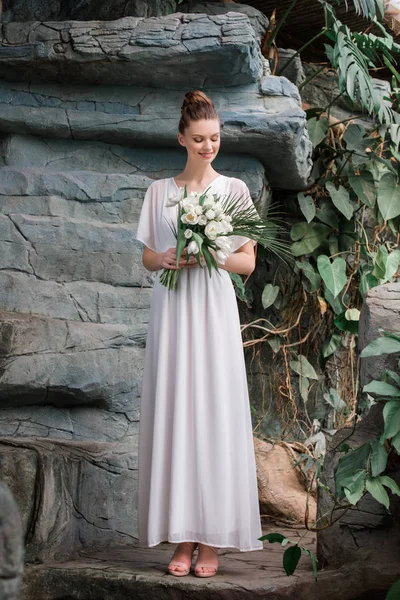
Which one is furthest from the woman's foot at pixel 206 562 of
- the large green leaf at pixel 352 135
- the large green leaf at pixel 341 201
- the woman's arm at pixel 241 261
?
the large green leaf at pixel 352 135

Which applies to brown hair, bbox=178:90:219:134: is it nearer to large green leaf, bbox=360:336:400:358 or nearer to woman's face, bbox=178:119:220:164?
woman's face, bbox=178:119:220:164

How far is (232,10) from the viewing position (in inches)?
234

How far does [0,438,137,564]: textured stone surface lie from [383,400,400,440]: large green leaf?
1.75 m

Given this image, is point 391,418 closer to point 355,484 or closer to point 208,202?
point 355,484

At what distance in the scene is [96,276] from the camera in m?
5.27

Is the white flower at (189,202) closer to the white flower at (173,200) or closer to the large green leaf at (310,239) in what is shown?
the white flower at (173,200)

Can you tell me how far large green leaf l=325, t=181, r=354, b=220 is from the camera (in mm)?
6152

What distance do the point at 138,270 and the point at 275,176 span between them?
1.27 meters

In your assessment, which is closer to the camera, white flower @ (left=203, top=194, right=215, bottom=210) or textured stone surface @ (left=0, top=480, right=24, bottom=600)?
textured stone surface @ (left=0, top=480, right=24, bottom=600)

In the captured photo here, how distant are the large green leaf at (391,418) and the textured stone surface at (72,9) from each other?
332cm

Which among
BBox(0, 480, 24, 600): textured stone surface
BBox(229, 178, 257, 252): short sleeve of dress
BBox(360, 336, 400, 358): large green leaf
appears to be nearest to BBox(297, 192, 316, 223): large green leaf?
BBox(229, 178, 257, 252): short sleeve of dress

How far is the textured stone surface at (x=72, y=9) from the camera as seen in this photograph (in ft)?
19.1

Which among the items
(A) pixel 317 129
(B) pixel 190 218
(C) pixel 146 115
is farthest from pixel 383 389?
(A) pixel 317 129

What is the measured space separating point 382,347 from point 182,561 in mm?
1331
